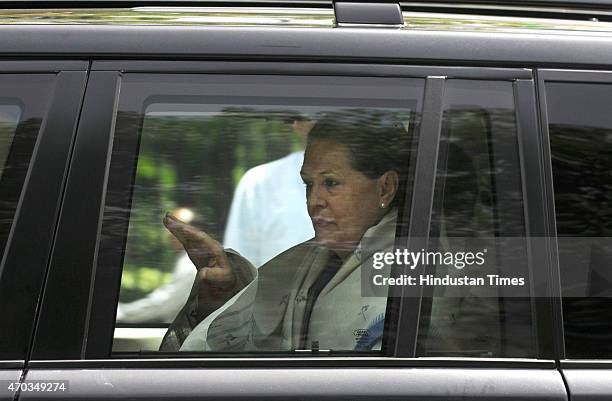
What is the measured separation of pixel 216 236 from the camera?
235 cm

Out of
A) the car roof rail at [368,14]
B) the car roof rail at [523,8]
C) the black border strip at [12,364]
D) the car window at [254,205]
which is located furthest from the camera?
the car roof rail at [523,8]

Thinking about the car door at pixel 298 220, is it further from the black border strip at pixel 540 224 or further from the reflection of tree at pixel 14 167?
the reflection of tree at pixel 14 167

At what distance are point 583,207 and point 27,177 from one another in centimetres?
144

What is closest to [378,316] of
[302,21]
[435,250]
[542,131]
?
[435,250]

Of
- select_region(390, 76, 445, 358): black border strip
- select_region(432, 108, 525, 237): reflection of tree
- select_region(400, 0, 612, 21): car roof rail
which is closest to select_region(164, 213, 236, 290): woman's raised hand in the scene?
select_region(390, 76, 445, 358): black border strip

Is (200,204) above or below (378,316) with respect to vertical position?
above

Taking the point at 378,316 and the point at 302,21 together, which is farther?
the point at 302,21

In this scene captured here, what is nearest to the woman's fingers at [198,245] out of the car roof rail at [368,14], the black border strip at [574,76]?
the car roof rail at [368,14]

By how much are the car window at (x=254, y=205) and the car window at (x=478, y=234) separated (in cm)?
12

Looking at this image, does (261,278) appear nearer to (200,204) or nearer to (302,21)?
(200,204)

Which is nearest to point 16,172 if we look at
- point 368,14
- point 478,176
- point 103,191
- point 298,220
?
point 103,191

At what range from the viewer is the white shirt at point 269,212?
234cm

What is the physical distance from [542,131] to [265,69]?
0.75 m

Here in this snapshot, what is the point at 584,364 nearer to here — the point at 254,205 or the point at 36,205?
the point at 254,205
